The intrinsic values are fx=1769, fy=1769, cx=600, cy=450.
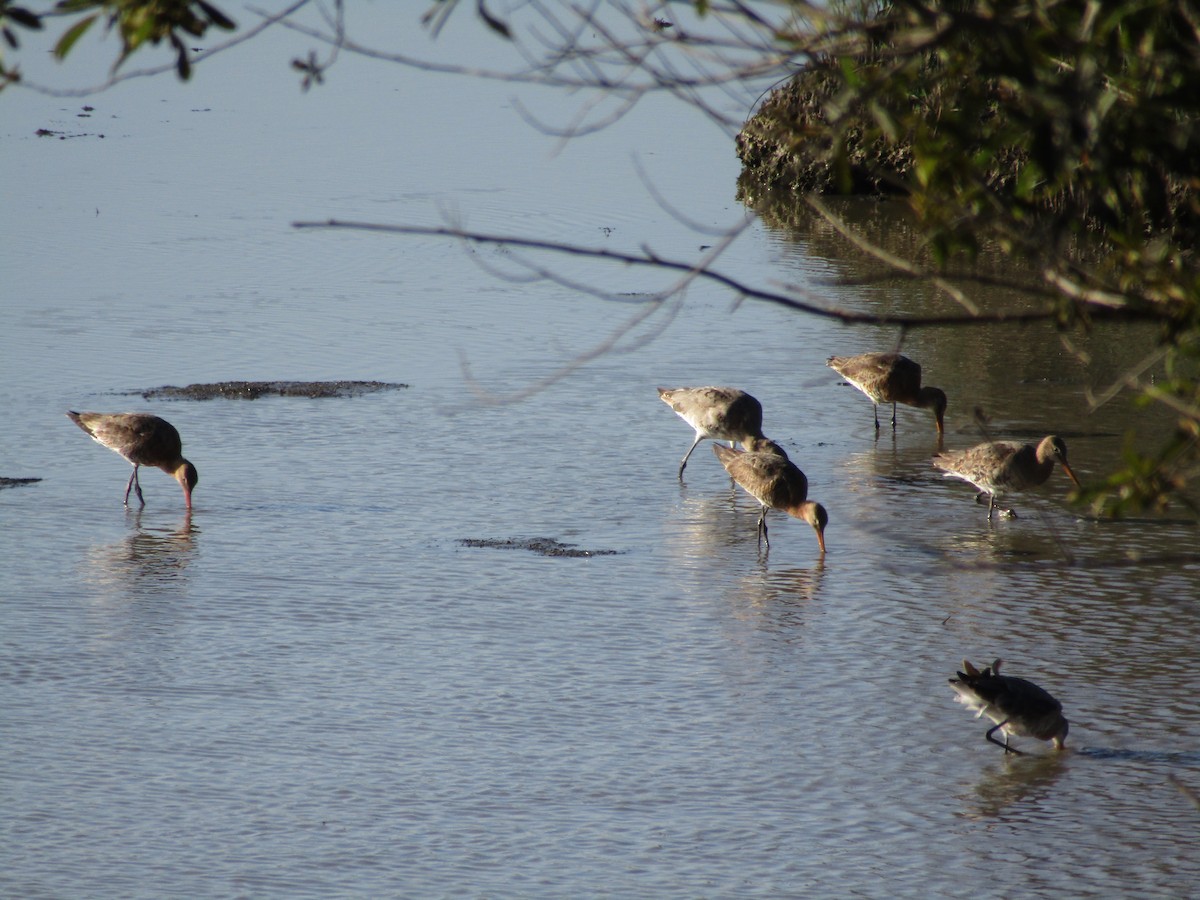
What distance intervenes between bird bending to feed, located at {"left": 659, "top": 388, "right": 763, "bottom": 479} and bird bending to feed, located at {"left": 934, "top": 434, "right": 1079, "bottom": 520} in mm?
1837

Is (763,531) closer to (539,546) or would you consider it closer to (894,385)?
(539,546)

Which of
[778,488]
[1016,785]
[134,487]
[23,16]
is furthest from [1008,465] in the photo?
[23,16]

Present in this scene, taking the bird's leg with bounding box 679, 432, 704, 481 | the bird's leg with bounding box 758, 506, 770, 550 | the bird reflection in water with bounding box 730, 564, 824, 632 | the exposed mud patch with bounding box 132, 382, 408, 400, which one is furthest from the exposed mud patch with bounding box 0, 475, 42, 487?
the bird reflection in water with bounding box 730, 564, 824, 632

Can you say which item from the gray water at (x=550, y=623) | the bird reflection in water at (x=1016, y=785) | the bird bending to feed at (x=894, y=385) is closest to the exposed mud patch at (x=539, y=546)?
the gray water at (x=550, y=623)

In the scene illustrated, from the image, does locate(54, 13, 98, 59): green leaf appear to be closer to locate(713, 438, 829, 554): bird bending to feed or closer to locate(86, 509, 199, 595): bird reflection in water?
locate(86, 509, 199, 595): bird reflection in water

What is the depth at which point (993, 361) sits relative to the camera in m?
17.6

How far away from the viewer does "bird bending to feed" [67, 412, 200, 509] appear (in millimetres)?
12613

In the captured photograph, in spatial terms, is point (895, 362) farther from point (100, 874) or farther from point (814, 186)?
point (814, 186)

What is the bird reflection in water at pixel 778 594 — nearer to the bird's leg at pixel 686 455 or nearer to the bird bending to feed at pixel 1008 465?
the bird bending to feed at pixel 1008 465

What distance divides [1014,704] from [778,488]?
3.91 m

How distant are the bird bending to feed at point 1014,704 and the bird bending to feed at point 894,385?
261 inches

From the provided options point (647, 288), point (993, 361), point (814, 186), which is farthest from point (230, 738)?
point (814, 186)

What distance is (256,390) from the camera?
51.9 ft

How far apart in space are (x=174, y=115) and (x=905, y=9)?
3836 cm
